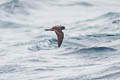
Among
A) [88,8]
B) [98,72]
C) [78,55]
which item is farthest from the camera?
[88,8]

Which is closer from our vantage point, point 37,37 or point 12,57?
point 12,57

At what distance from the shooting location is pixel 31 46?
2230cm

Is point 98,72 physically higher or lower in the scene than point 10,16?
lower

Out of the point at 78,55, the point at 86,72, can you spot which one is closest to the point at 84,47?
the point at 78,55

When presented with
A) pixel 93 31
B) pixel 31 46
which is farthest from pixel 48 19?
pixel 31 46

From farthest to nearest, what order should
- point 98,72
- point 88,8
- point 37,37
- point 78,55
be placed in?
point 88,8
point 37,37
point 78,55
point 98,72

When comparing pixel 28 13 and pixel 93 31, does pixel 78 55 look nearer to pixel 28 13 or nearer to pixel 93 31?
pixel 93 31

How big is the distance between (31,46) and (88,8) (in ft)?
29.5

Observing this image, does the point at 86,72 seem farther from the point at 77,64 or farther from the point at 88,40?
the point at 88,40

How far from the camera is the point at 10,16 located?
93.4 ft

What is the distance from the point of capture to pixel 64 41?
23094mm

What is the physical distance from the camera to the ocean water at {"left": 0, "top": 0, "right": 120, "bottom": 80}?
60.5 ft

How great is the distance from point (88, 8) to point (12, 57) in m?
10.8

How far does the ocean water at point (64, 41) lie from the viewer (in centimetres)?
1844
